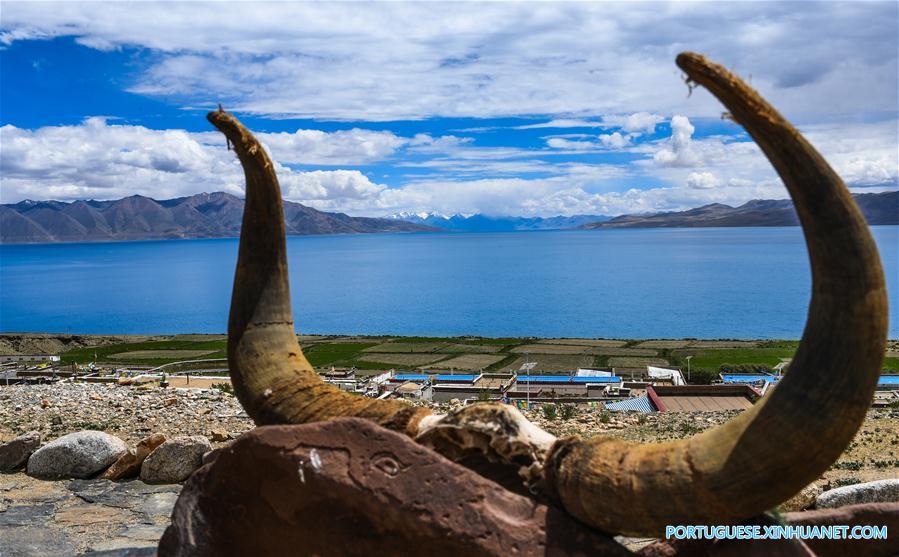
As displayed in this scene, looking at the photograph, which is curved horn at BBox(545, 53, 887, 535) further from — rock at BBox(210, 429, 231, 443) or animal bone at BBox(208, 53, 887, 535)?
rock at BBox(210, 429, 231, 443)

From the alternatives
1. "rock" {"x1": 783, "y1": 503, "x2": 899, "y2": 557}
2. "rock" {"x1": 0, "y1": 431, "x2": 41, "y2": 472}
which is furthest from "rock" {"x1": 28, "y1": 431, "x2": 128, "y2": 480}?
"rock" {"x1": 783, "y1": 503, "x2": 899, "y2": 557}

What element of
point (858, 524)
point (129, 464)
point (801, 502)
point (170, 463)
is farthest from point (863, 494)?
point (129, 464)

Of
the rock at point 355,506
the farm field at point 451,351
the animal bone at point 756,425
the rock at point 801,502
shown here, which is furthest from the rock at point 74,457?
the farm field at point 451,351

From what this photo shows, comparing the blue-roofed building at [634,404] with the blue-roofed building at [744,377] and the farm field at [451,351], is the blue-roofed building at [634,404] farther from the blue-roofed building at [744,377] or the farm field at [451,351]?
the farm field at [451,351]

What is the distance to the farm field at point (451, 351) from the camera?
183 feet

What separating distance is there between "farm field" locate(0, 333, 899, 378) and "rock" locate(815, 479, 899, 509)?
41.3 m

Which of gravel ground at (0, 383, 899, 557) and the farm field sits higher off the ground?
gravel ground at (0, 383, 899, 557)

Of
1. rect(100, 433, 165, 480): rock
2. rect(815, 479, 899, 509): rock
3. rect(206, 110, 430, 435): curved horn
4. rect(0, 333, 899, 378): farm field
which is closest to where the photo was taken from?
rect(206, 110, 430, 435): curved horn

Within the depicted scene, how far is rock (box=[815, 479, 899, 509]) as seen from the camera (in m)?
7.64

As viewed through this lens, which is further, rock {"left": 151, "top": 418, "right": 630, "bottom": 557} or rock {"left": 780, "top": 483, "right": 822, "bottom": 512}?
rock {"left": 780, "top": 483, "right": 822, "bottom": 512}

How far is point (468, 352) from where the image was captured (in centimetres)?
6397

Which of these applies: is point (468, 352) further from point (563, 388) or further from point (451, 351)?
point (563, 388)

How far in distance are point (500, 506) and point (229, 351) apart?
2363 millimetres

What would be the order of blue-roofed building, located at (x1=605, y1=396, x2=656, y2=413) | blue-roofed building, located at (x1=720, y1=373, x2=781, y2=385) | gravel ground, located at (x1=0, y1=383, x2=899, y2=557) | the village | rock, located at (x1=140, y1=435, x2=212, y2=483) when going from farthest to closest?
blue-roofed building, located at (x1=720, y1=373, x2=781, y2=385) → blue-roofed building, located at (x1=605, y1=396, x2=656, y2=413) → rock, located at (x1=140, y1=435, x2=212, y2=483) → the village → gravel ground, located at (x1=0, y1=383, x2=899, y2=557)
